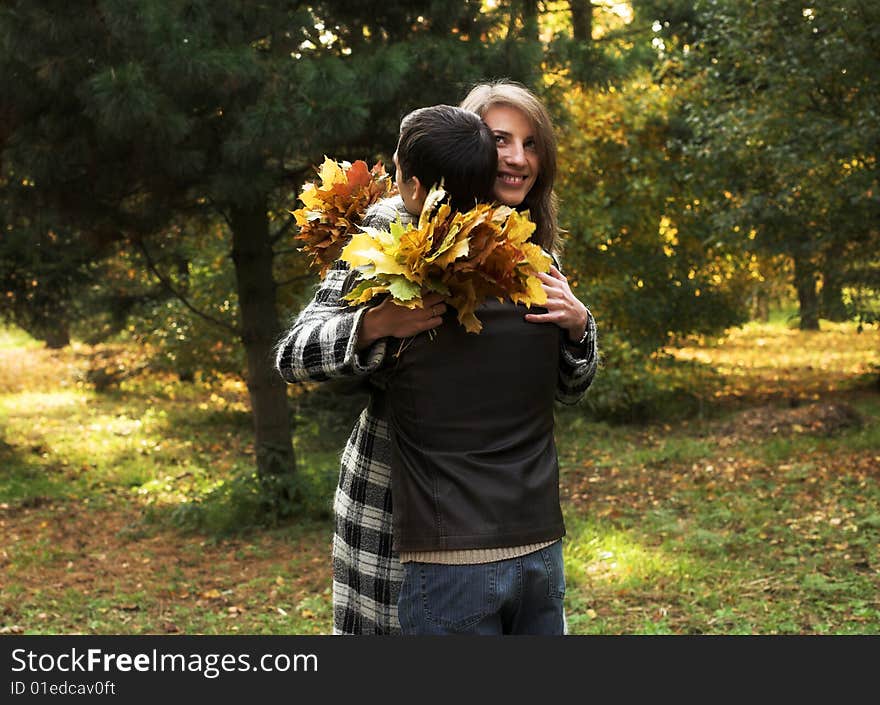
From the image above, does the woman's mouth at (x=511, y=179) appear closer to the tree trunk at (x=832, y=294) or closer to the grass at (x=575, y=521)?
the grass at (x=575, y=521)

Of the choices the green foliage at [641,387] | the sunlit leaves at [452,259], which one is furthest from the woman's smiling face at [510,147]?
the green foliage at [641,387]

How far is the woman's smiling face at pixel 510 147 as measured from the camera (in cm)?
235

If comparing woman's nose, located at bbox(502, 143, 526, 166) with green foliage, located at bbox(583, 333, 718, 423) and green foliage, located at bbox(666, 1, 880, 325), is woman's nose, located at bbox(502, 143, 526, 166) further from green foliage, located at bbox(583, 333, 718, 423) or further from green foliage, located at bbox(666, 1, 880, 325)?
green foliage, located at bbox(583, 333, 718, 423)

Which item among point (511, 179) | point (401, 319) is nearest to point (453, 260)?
point (401, 319)

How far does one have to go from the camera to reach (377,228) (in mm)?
2160

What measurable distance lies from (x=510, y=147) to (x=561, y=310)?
0.47 meters

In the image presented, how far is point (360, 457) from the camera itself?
7.36ft

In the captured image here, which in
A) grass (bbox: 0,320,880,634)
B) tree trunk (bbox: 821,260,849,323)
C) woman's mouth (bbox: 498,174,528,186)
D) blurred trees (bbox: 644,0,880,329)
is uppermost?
blurred trees (bbox: 644,0,880,329)

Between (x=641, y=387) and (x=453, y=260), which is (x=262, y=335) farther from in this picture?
(x=453, y=260)

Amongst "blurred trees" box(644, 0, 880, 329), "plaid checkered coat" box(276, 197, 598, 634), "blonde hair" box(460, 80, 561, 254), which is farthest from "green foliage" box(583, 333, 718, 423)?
"plaid checkered coat" box(276, 197, 598, 634)

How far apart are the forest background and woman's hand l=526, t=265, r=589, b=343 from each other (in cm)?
46

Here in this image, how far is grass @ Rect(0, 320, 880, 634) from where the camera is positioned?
593 centimetres

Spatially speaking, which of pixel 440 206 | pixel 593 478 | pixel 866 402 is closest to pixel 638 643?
pixel 440 206

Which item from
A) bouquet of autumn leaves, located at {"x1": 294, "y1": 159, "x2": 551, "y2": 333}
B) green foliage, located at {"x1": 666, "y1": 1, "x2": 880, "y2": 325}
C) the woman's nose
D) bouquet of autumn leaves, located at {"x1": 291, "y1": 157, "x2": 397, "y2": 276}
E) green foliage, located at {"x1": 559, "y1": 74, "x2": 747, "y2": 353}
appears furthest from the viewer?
green foliage, located at {"x1": 559, "y1": 74, "x2": 747, "y2": 353}
